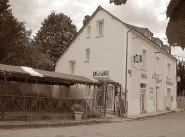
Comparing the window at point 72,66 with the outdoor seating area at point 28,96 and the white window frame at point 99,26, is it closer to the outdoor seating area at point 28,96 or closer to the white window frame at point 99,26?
the white window frame at point 99,26

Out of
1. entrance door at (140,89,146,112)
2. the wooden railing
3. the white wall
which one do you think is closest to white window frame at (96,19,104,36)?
the white wall

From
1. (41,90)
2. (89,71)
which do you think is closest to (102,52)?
(89,71)

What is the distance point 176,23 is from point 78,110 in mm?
18583

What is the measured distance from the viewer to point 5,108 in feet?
54.0

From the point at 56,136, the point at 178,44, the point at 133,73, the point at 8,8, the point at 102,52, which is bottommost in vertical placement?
the point at 56,136

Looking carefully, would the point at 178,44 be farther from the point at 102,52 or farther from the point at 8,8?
the point at 8,8

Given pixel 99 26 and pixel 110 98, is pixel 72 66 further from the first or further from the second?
pixel 110 98

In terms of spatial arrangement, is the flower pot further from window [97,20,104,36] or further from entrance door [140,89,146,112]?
window [97,20,104,36]

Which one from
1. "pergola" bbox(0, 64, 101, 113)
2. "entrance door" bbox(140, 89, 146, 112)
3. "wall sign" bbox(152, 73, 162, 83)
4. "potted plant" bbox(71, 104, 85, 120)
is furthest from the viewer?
"wall sign" bbox(152, 73, 162, 83)

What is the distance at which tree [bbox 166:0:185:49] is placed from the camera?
1016 mm

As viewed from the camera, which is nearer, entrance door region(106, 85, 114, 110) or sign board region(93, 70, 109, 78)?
entrance door region(106, 85, 114, 110)

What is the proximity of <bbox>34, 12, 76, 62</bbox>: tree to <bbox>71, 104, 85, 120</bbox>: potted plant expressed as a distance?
22.5m

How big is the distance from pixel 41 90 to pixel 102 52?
8.21 metres

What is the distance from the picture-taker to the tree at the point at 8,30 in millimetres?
29672
